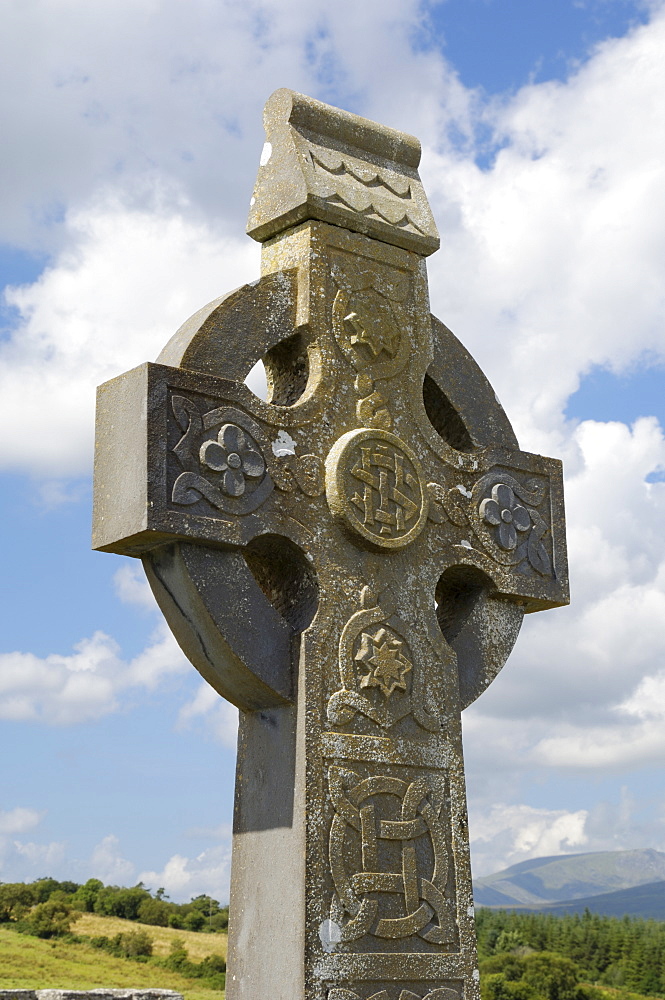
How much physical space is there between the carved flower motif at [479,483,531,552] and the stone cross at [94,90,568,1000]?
12 mm

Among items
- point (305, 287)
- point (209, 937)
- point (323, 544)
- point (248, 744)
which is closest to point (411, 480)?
point (323, 544)

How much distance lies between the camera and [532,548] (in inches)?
219

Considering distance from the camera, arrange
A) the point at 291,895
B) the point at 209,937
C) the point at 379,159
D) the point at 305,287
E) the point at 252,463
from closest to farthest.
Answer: the point at 291,895
the point at 252,463
the point at 305,287
the point at 379,159
the point at 209,937

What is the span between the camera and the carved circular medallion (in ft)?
15.6

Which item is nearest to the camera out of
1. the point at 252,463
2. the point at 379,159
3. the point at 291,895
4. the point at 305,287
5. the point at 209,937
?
the point at 291,895

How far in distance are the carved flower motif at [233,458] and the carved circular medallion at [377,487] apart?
0.36 metres

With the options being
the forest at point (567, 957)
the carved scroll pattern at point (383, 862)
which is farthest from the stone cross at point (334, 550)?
the forest at point (567, 957)

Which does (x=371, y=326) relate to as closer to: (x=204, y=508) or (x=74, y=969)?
(x=204, y=508)

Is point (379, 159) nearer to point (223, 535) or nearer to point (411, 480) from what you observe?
point (411, 480)

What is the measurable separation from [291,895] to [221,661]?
857 millimetres

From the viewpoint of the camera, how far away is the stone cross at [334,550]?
14.2 ft

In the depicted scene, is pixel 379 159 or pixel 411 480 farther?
pixel 379 159

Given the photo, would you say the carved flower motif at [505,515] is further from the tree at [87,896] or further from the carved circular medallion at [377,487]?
the tree at [87,896]

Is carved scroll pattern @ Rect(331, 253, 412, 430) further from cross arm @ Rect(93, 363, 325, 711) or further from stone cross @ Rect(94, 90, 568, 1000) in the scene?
cross arm @ Rect(93, 363, 325, 711)
